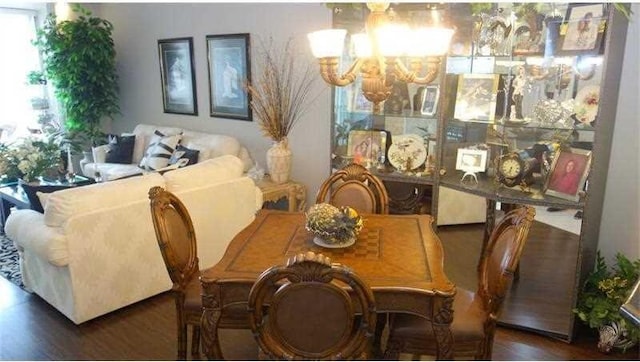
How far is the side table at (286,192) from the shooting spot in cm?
405

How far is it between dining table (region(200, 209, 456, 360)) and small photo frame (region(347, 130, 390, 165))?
1.21 metres

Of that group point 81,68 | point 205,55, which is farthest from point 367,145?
point 81,68

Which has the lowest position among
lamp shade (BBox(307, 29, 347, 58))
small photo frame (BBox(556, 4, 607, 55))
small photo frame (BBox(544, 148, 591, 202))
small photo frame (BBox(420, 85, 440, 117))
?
small photo frame (BBox(544, 148, 591, 202))

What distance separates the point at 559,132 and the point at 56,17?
19.9 ft

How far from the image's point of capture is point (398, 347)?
6.64 feet

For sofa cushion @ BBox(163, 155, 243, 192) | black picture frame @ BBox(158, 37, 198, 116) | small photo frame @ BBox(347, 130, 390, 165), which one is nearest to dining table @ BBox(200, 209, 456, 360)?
sofa cushion @ BBox(163, 155, 243, 192)

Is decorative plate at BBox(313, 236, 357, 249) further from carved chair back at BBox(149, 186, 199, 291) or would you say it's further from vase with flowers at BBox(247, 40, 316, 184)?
vase with flowers at BBox(247, 40, 316, 184)

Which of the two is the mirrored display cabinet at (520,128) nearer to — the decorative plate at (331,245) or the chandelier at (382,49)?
the chandelier at (382,49)

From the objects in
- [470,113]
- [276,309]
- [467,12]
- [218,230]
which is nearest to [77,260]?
[218,230]

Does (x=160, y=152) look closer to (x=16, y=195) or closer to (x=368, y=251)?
(x=16, y=195)

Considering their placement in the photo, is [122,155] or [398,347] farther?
[122,155]

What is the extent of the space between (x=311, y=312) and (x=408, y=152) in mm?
2137

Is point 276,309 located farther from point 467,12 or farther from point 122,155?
point 122,155

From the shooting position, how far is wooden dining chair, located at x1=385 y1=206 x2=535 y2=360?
1.88m
